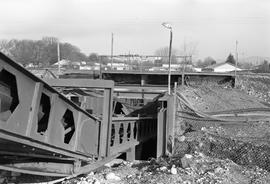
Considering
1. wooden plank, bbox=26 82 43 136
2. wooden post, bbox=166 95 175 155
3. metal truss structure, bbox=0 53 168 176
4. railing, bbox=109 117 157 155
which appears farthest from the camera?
wooden post, bbox=166 95 175 155

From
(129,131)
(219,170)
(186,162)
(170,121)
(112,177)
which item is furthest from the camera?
(170,121)

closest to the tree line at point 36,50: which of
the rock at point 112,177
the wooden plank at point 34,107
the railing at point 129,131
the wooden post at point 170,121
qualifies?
the railing at point 129,131

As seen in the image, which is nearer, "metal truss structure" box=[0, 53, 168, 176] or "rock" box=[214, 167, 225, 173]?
"metal truss structure" box=[0, 53, 168, 176]

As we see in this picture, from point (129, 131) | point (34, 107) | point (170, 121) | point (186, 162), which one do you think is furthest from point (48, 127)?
point (170, 121)

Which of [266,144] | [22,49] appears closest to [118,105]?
[266,144]

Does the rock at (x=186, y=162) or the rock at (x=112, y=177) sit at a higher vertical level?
the rock at (x=186, y=162)

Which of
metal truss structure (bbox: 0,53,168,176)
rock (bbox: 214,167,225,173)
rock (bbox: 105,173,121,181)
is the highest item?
metal truss structure (bbox: 0,53,168,176)

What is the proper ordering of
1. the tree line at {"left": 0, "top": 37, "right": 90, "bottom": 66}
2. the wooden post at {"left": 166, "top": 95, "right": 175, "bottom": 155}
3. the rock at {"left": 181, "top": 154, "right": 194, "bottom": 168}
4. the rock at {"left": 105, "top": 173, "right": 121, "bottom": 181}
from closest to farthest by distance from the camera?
the rock at {"left": 105, "top": 173, "right": 121, "bottom": 181} → the rock at {"left": 181, "top": 154, "right": 194, "bottom": 168} → the wooden post at {"left": 166, "top": 95, "right": 175, "bottom": 155} → the tree line at {"left": 0, "top": 37, "right": 90, "bottom": 66}

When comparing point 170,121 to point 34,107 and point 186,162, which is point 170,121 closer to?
point 186,162

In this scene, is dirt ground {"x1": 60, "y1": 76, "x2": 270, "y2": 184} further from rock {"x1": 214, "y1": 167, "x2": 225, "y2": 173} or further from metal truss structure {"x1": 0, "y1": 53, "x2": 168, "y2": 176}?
metal truss structure {"x1": 0, "y1": 53, "x2": 168, "y2": 176}

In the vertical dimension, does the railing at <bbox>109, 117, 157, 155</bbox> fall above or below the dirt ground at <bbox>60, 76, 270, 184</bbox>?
above

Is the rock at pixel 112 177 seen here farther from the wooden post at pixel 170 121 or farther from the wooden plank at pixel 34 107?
the wooden plank at pixel 34 107

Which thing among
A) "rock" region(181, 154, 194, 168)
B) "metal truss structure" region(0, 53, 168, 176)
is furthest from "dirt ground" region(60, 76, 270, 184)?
"metal truss structure" region(0, 53, 168, 176)

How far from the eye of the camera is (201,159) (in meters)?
9.19
